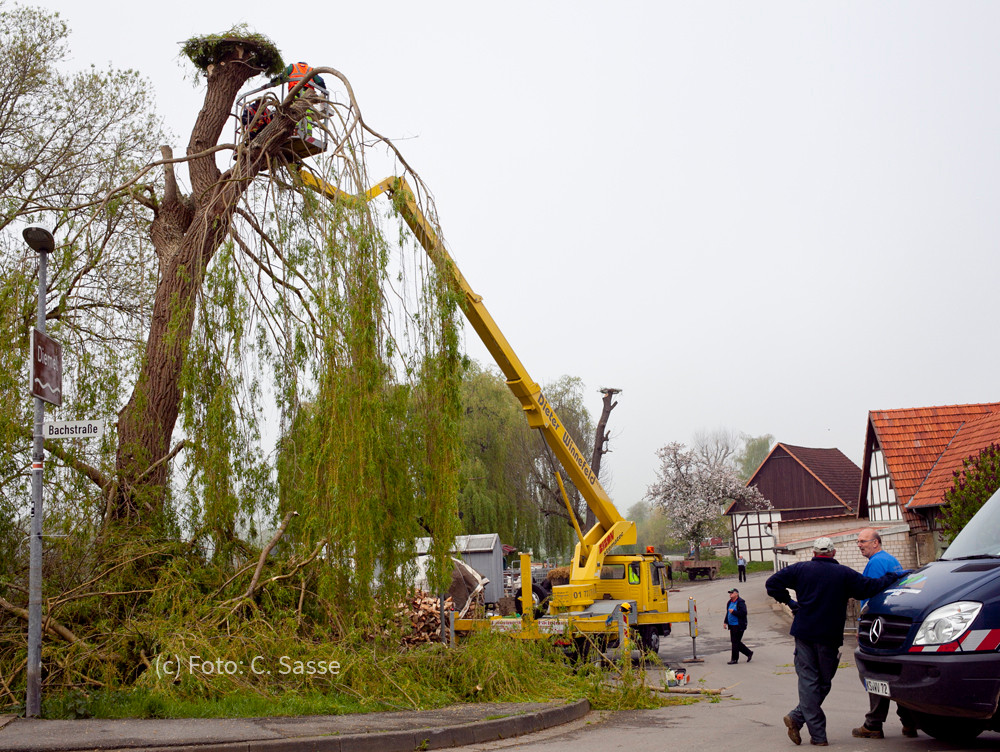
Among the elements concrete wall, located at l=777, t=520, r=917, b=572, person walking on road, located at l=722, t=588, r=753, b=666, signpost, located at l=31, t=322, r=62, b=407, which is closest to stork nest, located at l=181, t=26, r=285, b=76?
signpost, located at l=31, t=322, r=62, b=407

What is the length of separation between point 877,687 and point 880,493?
24.7m

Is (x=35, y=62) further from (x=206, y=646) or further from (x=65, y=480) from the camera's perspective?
(x=206, y=646)

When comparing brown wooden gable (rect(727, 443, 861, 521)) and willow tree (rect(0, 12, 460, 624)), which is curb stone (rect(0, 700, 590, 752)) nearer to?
willow tree (rect(0, 12, 460, 624))

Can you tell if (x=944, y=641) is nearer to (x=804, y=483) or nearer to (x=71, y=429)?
(x=71, y=429)

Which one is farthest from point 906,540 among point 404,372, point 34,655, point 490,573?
point 34,655

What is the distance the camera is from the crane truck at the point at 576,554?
36.4 ft

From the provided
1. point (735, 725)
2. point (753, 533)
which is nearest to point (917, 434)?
point (735, 725)

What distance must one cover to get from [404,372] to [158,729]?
4.50 meters

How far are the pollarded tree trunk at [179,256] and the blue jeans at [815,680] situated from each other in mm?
7356

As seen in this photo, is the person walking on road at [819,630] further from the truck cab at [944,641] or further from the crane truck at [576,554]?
the crane truck at [576,554]

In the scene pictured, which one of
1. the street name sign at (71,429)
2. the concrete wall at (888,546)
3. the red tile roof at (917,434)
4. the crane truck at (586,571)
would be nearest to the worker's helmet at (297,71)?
the crane truck at (586,571)

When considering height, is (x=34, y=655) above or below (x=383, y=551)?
below

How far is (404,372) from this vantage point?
10141 millimetres

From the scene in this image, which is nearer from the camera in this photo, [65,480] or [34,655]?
[34,655]
